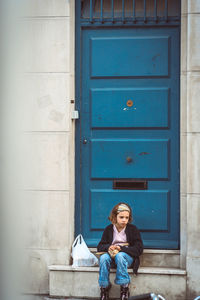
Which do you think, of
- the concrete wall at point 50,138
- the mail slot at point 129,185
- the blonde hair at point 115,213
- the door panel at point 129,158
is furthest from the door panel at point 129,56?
the blonde hair at point 115,213

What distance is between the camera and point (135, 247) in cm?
429

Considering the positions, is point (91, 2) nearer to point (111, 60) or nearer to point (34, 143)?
point (111, 60)

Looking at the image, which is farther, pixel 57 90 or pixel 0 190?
pixel 57 90

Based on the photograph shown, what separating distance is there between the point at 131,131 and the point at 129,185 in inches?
24.0

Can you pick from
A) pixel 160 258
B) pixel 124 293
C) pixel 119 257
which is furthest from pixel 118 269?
pixel 160 258

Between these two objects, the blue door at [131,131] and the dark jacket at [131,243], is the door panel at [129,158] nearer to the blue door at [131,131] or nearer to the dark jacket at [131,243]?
the blue door at [131,131]

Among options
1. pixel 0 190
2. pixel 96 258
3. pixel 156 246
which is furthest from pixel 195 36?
pixel 0 190

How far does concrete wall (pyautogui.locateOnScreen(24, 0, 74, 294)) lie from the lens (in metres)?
4.64

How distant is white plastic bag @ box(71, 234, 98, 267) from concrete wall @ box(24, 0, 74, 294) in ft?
0.33

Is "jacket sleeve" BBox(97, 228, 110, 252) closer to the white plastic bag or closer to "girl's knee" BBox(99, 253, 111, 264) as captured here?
"girl's knee" BBox(99, 253, 111, 264)

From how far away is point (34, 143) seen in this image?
4.59 metres

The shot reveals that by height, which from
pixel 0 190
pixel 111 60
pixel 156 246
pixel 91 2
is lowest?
pixel 156 246

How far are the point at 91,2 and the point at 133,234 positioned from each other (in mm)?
2592

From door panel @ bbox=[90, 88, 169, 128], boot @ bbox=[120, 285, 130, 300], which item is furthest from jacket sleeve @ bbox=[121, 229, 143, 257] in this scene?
door panel @ bbox=[90, 88, 169, 128]
